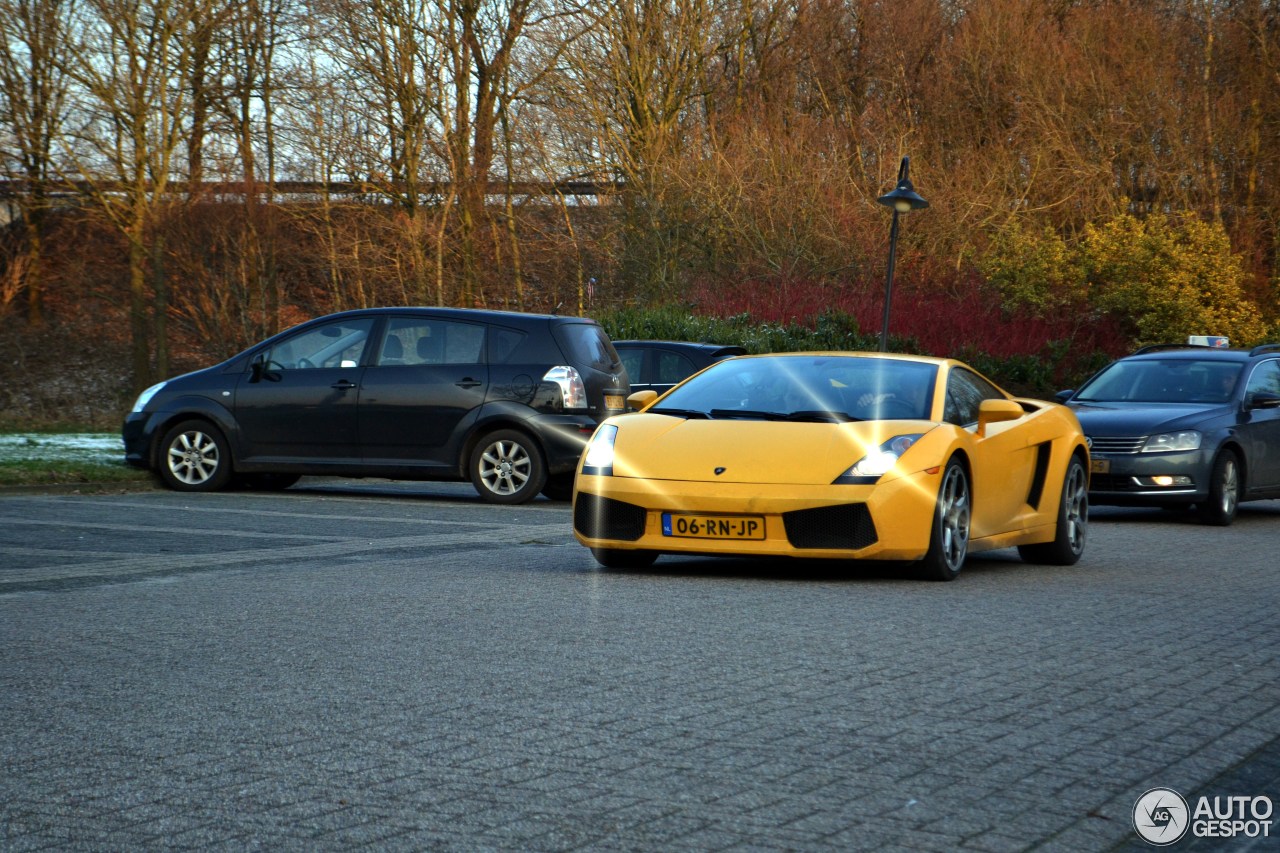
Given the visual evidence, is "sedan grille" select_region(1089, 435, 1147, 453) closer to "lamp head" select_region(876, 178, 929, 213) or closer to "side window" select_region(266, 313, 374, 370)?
"lamp head" select_region(876, 178, 929, 213)

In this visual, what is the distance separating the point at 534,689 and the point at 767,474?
3740mm

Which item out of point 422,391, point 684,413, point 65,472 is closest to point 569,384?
point 422,391

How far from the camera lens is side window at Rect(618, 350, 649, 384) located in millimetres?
19141

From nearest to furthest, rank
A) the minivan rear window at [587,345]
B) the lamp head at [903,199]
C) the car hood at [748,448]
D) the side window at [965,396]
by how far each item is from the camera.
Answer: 1. the car hood at [748,448]
2. the side window at [965,396]
3. the minivan rear window at [587,345]
4. the lamp head at [903,199]

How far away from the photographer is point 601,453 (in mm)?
9898

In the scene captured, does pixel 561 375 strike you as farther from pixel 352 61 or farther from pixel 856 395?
A: pixel 352 61

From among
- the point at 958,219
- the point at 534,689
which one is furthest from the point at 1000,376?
the point at 534,689

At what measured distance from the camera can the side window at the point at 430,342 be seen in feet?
51.7

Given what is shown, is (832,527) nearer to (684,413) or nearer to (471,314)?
(684,413)

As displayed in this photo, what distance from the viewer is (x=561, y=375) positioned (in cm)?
1548

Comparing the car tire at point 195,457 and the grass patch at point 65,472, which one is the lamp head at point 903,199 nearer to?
the car tire at point 195,457

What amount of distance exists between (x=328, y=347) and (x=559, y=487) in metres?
2.58

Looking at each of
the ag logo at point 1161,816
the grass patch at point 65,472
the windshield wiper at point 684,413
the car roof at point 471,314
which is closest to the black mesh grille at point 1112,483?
the car roof at point 471,314

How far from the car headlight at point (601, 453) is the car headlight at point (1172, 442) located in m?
7.05
